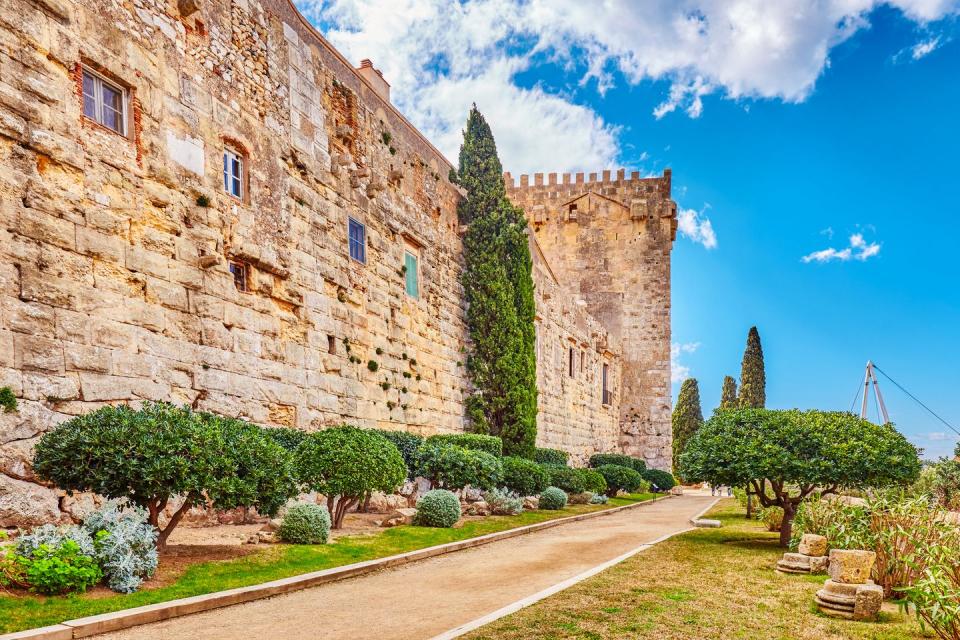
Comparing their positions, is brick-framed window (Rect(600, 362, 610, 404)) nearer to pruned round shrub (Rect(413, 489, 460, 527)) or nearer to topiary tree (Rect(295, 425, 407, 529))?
pruned round shrub (Rect(413, 489, 460, 527))

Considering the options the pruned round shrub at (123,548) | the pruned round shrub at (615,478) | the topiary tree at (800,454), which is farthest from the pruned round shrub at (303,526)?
the pruned round shrub at (615,478)

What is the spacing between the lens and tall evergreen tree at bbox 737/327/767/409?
41344 mm

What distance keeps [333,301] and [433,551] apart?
5.97 m

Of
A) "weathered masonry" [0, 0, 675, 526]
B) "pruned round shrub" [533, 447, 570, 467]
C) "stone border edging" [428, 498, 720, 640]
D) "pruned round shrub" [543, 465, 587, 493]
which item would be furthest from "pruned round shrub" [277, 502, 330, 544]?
"pruned round shrub" [533, 447, 570, 467]

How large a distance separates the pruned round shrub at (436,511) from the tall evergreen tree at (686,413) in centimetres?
3570

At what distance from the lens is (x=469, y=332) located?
20016 mm

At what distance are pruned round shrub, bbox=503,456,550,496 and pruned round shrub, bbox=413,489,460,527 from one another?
4481 millimetres

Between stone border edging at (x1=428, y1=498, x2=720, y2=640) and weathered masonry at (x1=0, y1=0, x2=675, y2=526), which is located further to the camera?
weathered masonry at (x1=0, y1=0, x2=675, y2=526)

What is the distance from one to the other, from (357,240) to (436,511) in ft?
20.6

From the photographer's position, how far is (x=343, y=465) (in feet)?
32.1

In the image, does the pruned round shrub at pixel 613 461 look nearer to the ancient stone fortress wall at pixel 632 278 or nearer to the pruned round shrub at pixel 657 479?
the pruned round shrub at pixel 657 479

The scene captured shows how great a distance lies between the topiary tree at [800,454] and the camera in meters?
10.5

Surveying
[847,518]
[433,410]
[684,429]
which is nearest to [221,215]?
[433,410]

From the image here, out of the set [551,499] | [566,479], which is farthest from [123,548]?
[566,479]
